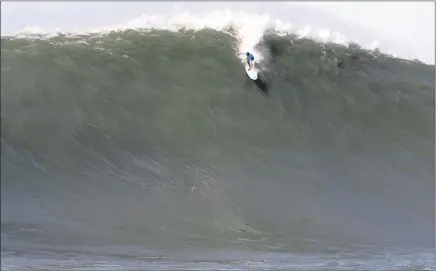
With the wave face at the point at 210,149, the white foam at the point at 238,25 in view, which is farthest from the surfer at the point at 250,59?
the white foam at the point at 238,25

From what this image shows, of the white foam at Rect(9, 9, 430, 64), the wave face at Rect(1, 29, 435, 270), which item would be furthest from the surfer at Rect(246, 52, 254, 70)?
the white foam at Rect(9, 9, 430, 64)

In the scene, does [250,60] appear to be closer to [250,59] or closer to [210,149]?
[250,59]

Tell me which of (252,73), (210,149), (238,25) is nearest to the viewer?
(210,149)

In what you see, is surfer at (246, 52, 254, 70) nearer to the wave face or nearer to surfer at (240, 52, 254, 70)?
surfer at (240, 52, 254, 70)

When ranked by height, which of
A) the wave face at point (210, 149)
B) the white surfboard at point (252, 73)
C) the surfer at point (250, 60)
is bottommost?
the wave face at point (210, 149)

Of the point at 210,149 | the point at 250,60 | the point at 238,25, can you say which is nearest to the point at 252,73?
the point at 250,60

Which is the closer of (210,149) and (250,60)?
(210,149)

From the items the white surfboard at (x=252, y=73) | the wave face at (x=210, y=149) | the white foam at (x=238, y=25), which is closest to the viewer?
the wave face at (x=210, y=149)

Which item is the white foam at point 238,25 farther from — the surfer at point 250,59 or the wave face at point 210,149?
the surfer at point 250,59
